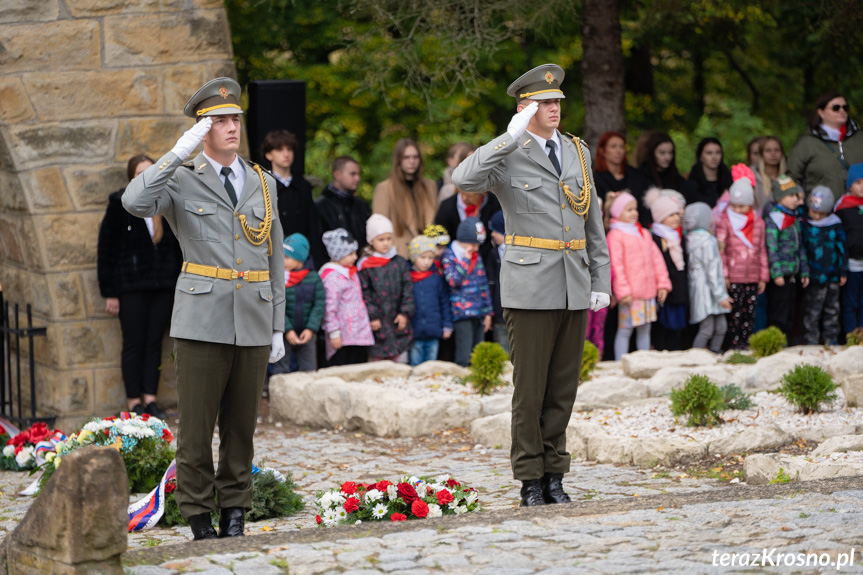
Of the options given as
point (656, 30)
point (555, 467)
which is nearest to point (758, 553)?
point (555, 467)

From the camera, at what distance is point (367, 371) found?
28.6ft

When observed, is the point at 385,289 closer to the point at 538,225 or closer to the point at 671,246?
the point at 671,246

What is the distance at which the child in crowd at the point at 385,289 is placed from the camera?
899cm

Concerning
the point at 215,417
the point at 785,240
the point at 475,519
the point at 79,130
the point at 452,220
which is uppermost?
the point at 79,130

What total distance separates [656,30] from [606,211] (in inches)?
172

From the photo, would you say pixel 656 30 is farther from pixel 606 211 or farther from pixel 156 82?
pixel 156 82

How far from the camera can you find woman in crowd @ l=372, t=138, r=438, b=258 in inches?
378

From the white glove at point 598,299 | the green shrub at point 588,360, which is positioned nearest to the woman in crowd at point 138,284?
the green shrub at point 588,360

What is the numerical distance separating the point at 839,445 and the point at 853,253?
453 centimetres

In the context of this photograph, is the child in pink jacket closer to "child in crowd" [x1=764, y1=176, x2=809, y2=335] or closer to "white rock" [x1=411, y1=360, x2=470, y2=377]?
"child in crowd" [x1=764, y1=176, x2=809, y2=335]

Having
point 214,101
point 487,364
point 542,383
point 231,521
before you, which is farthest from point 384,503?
point 487,364

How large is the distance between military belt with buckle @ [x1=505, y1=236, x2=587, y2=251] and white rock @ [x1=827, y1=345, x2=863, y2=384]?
382cm

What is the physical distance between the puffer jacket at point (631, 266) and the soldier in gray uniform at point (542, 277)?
13.1 feet

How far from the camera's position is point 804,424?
22.9 ft
